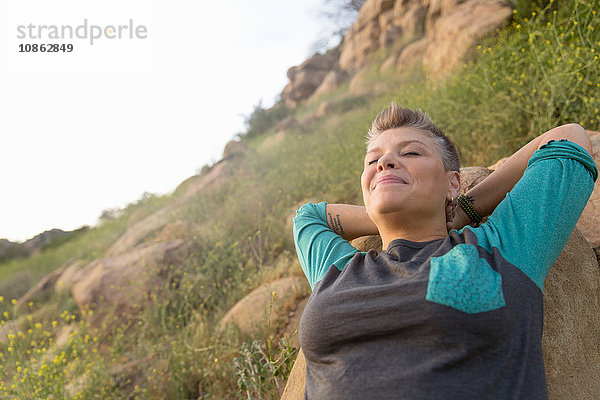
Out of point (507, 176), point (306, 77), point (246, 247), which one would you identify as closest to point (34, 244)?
point (246, 247)

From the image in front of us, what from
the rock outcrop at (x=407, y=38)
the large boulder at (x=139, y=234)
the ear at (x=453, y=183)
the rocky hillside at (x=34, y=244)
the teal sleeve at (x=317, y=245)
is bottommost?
the rocky hillside at (x=34, y=244)

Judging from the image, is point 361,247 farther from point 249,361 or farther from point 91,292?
point 91,292

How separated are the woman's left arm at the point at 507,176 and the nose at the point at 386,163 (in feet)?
1.56

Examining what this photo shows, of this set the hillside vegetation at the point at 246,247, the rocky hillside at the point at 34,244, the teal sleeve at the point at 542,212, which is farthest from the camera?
the rocky hillside at the point at 34,244

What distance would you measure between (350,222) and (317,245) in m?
0.32

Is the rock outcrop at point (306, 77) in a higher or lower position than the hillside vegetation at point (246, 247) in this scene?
higher

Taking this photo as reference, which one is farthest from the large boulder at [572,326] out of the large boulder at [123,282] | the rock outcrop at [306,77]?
the rock outcrop at [306,77]

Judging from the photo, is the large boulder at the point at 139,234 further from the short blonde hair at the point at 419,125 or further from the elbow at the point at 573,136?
the elbow at the point at 573,136

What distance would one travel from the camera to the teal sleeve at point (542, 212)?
144 cm

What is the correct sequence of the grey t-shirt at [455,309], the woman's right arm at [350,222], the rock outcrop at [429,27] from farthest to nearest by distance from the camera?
the rock outcrop at [429,27] → the woman's right arm at [350,222] → the grey t-shirt at [455,309]

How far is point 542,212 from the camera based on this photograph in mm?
1477

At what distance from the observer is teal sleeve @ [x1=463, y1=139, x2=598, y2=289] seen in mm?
1437

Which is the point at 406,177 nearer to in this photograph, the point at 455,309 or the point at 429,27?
the point at 455,309

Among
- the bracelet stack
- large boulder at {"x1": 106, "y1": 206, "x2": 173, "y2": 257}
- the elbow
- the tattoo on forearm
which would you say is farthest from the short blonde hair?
large boulder at {"x1": 106, "y1": 206, "x2": 173, "y2": 257}
